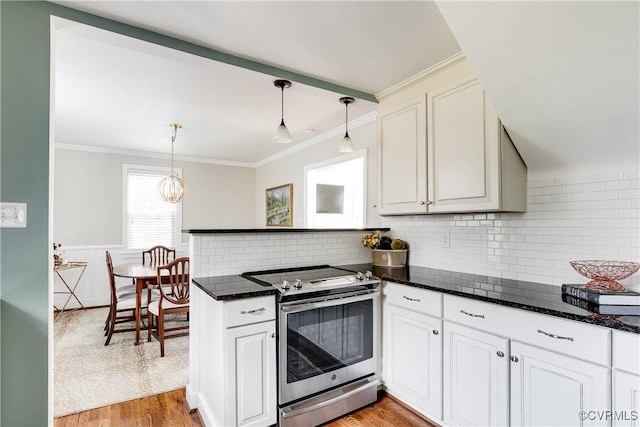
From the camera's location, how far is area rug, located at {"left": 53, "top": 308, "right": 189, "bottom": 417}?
239 cm

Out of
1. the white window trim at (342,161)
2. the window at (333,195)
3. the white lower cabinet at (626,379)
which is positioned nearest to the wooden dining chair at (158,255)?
the white window trim at (342,161)

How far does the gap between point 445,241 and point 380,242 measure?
0.56 meters

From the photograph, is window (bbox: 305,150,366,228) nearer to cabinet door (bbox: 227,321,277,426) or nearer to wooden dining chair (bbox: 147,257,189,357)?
wooden dining chair (bbox: 147,257,189,357)

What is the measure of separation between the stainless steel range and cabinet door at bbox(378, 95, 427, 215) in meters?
0.68

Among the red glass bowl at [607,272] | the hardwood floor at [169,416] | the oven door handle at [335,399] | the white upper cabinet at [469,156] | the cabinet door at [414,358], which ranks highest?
the white upper cabinet at [469,156]

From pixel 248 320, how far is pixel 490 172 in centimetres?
171

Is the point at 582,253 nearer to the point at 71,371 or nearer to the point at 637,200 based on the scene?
the point at 637,200

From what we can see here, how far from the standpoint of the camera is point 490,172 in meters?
2.00

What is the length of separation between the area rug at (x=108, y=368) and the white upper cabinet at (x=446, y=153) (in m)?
2.35

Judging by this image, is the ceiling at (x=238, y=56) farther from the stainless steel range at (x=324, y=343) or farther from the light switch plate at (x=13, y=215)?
the stainless steel range at (x=324, y=343)

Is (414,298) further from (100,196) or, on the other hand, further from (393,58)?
(100,196)

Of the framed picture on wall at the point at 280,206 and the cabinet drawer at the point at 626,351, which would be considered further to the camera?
the framed picture on wall at the point at 280,206

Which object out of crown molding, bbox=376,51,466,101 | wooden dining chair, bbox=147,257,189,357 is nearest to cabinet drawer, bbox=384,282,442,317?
crown molding, bbox=376,51,466,101

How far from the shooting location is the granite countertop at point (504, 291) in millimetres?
1353
